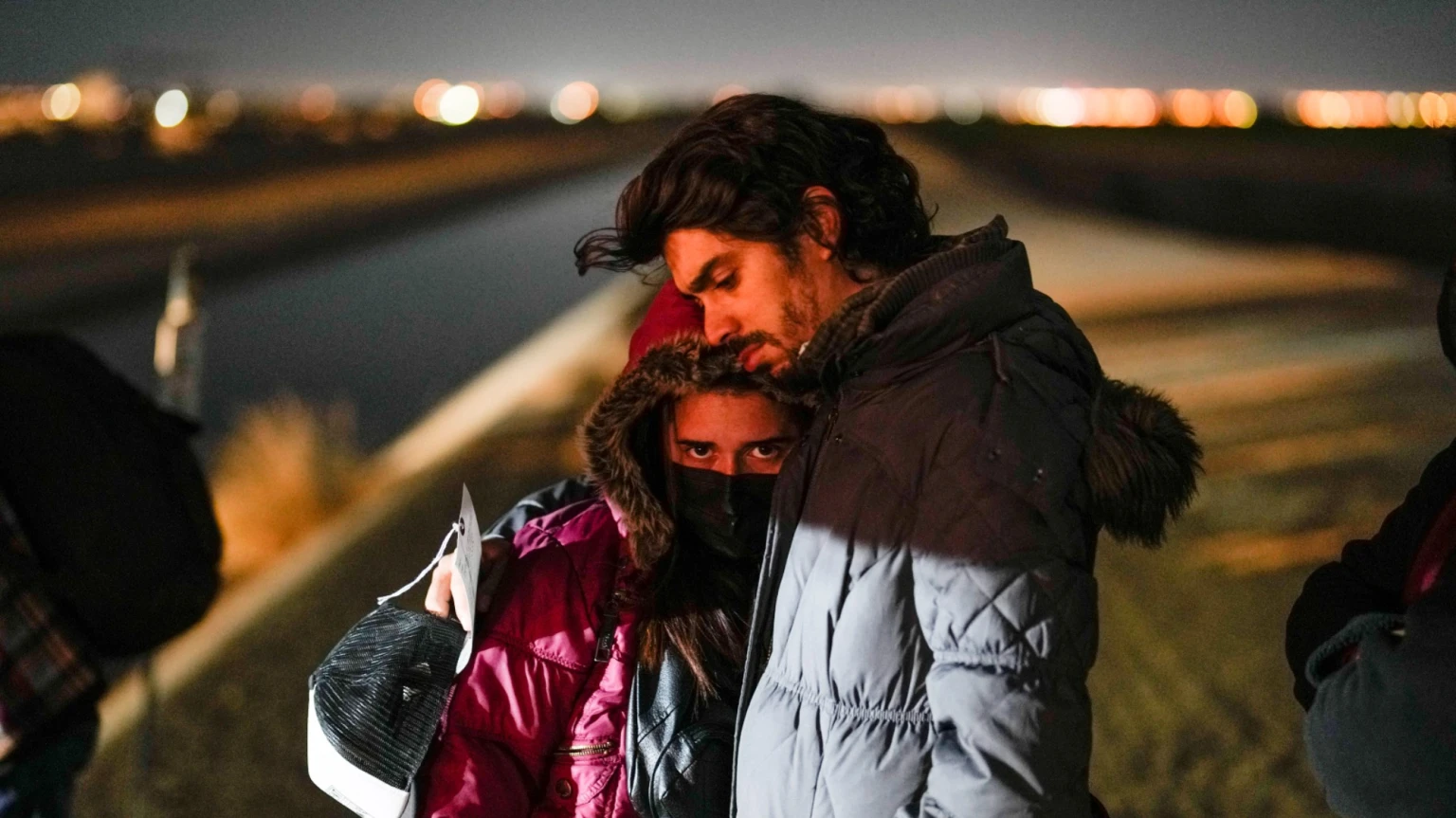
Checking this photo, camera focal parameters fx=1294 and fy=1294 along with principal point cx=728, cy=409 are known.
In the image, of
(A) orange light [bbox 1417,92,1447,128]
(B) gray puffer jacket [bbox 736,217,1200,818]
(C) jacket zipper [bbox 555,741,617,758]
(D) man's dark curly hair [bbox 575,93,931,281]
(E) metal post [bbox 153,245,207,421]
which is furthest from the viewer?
(E) metal post [bbox 153,245,207,421]

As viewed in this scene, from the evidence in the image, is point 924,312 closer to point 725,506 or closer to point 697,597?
point 725,506

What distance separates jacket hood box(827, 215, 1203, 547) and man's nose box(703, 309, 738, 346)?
0.74 ft

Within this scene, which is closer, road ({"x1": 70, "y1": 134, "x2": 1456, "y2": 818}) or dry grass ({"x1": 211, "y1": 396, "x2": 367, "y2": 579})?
road ({"x1": 70, "y1": 134, "x2": 1456, "y2": 818})

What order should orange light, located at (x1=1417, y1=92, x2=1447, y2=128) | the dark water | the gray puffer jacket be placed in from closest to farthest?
the gray puffer jacket, orange light, located at (x1=1417, y1=92, x2=1447, y2=128), the dark water

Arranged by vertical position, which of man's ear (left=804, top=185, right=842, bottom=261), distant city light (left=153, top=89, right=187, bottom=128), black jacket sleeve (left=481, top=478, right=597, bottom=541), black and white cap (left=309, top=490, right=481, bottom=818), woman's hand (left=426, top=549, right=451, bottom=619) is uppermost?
man's ear (left=804, top=185, right=842, bottom=261)

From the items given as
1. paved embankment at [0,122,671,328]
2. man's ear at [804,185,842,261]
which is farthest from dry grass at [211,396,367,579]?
man's ear at [804,185,842,261]

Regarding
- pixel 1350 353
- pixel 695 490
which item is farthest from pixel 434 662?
pixel 1350 353

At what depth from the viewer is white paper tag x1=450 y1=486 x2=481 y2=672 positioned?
1908 millimetres

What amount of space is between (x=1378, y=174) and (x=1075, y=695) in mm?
10615

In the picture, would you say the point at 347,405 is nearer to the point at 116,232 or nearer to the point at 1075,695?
the point at 116,232

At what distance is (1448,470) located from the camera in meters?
1.62

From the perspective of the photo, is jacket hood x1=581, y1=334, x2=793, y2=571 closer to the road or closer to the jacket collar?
the jacket collar

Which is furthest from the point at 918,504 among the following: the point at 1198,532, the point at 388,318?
the point at 388,318

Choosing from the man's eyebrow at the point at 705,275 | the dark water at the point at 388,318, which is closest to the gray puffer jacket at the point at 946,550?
the man's eyebrow at the point at 705,275
